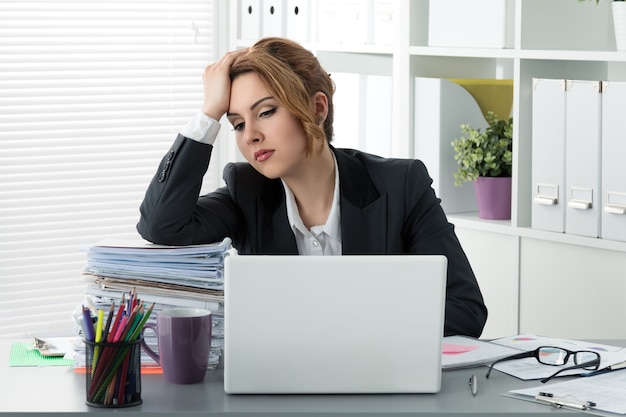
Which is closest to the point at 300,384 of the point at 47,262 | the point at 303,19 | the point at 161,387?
the point at 161,387

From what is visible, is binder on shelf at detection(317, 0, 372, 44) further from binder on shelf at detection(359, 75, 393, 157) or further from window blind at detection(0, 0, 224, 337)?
window blind at detection(0, 0, 224, 337)

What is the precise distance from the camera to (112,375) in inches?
57.6

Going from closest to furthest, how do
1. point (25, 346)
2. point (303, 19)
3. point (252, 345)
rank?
point (252, 345) → point (25, 346) → point (303, 19)

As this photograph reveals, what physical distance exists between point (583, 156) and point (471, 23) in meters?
0.60

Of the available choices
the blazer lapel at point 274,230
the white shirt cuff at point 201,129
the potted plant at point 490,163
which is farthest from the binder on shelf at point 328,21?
the white shirt cuff at point 201,129

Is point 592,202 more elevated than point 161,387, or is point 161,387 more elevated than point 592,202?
point 592,202

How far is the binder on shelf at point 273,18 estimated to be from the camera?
370 centimetres

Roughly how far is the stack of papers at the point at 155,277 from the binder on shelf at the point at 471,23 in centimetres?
157

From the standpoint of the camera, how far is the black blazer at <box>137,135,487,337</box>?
2088 millimetres

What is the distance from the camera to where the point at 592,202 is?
107 inches

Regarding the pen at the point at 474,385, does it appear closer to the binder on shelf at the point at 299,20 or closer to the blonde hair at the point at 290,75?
the blonde hair at the point at 290,75

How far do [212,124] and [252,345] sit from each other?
670 mm

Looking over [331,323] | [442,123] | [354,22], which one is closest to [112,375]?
[331,323]

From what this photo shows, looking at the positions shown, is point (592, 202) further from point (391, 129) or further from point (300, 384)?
point (300, 384)
